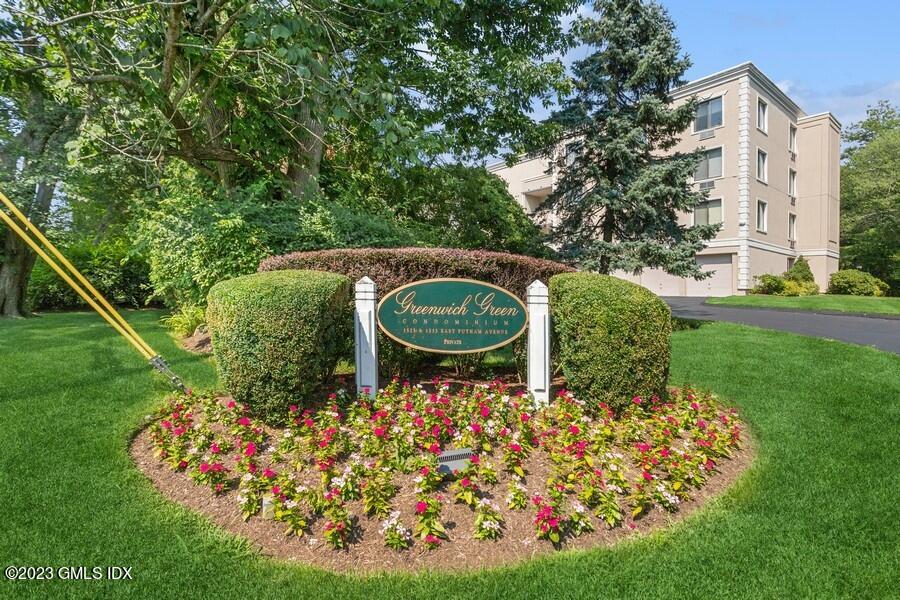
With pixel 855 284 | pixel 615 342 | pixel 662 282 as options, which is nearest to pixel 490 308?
pixel 615 342

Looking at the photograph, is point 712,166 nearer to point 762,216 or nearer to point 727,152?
point 727,152

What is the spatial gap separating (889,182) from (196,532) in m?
35.1

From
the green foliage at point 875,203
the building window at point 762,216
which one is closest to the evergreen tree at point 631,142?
the building window at point 762,216

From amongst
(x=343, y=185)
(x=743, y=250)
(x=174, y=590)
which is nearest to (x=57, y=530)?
(x=174, y=590)

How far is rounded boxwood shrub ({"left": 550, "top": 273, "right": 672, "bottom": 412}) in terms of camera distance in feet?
13.1

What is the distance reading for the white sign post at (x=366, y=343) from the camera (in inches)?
169

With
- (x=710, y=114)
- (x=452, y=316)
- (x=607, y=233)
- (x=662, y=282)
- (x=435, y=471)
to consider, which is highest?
(x=710, y=114)

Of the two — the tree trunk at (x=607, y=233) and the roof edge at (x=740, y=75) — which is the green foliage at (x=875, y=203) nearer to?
the roof edge at (x=740, y=75)

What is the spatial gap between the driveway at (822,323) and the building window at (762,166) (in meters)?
10.6

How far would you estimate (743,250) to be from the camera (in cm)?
2220

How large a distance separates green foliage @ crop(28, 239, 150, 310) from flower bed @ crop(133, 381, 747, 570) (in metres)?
14.7

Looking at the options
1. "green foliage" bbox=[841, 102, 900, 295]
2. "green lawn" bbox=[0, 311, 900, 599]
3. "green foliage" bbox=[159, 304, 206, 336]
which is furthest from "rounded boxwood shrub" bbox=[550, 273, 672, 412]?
"green foliage" bbox=[841, 102, 900, 295]

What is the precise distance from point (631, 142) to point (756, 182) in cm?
1649

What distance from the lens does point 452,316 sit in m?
4.59
